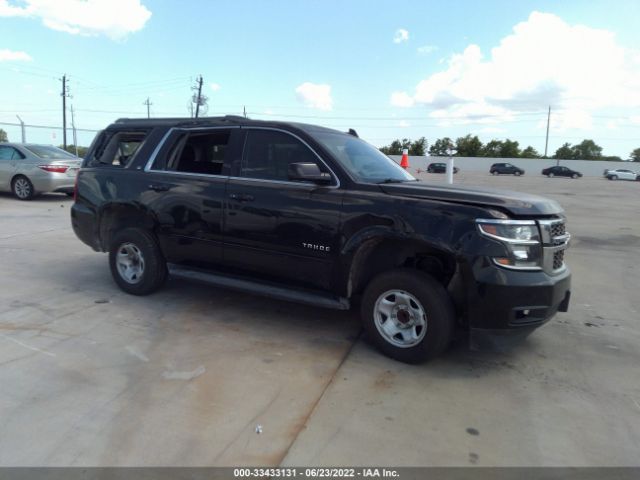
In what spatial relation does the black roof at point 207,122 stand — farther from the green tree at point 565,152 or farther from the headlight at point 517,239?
the green tree at point 565,152

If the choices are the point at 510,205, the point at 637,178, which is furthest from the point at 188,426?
the point at 637,178

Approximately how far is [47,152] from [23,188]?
3.86 ft

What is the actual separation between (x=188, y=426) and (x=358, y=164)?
2.61 meters

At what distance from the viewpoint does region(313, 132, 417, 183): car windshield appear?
168 inches

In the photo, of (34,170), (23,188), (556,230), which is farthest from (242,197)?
(23,188)

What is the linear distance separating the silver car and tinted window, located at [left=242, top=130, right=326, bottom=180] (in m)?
10.2

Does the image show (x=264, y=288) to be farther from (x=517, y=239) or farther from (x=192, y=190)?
(x=517, y=239)

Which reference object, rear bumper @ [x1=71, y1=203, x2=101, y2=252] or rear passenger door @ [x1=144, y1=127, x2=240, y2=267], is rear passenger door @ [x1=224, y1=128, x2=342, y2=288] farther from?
rear bumper @ [x1=71, y1=203, x2=101, y2=252]

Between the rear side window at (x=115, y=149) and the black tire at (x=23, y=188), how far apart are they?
893cm

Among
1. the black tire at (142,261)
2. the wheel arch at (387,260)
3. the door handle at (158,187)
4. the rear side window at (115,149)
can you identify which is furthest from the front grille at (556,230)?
the rear side window at (115,149)

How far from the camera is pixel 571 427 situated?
3.08 meters

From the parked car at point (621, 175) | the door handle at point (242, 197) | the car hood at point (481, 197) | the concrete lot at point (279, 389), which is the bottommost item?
the concrete lot at point (279, 389)

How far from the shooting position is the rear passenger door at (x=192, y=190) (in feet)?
15.4

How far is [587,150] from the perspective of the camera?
91.0 metres
